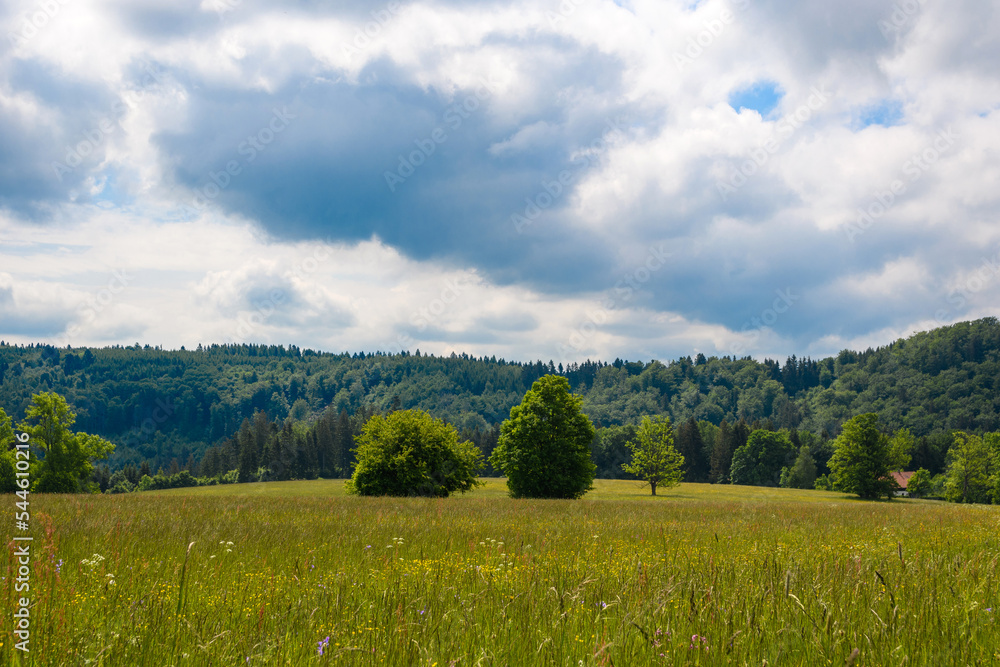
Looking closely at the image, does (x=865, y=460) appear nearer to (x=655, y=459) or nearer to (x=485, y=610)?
(x=655, y=459)

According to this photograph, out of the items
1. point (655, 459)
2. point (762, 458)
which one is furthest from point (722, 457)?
point (655, 459)

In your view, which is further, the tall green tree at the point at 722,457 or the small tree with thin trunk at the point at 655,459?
the tall green tree at the point at 722,457

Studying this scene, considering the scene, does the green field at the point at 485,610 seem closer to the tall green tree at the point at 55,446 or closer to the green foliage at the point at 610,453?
the tall green tree at the point at 55,446

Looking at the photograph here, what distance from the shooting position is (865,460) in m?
73.9

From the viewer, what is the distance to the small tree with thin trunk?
7725 centimetres

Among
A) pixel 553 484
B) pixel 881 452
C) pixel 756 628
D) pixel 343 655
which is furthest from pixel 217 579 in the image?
pixel 881 452

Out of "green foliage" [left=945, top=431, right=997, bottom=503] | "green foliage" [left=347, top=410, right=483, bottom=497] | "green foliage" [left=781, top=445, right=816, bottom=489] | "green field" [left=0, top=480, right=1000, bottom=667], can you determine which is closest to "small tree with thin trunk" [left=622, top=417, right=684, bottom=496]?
"green foliage" [left=347, top=410, right=483, bottom=497]

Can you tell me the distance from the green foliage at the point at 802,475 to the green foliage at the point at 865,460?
103 ft

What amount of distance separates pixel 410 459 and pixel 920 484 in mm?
100408

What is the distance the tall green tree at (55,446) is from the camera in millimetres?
56625

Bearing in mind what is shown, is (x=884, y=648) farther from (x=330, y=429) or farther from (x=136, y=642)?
(x=330, y=429)

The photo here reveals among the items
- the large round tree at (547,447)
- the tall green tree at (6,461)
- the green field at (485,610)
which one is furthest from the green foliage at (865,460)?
the tall green tree at (6,461)

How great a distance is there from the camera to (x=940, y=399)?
6934 inches

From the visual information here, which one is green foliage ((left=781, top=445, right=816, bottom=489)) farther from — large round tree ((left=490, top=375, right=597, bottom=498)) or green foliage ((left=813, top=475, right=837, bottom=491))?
large round tree ((left=490, top=375, right=597, bottom=498))
